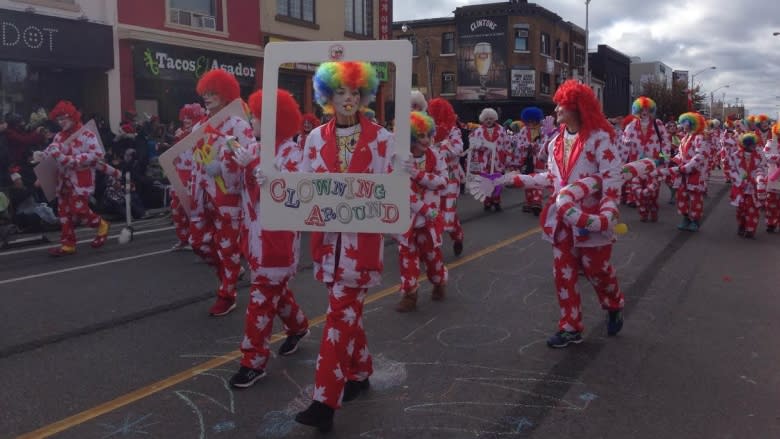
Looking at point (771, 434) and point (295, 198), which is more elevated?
point (295, 198)

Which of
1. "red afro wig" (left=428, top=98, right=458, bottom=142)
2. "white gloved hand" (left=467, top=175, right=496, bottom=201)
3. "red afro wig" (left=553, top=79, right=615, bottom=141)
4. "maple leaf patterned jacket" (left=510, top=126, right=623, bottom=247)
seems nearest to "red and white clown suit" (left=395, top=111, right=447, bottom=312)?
"white gloved hand" (left=467, top=175, right=496, bottom=201)

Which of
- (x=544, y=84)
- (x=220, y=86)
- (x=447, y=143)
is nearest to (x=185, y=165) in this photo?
(x=220, y=86)

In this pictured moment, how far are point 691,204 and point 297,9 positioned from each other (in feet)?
54.9

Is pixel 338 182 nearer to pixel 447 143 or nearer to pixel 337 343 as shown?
pixel 337 343

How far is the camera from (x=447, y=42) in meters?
50.6

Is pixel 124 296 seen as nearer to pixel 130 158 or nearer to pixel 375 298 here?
pixel 375 298

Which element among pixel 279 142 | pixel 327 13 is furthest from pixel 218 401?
pixel 327 13

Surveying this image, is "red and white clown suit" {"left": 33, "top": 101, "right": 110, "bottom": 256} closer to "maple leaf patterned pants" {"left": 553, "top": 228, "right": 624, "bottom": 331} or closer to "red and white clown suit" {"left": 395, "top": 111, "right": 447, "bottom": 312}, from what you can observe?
"red and white clown suit" {"left": 395, "top": 111, "right": 447, "bottom": 312}

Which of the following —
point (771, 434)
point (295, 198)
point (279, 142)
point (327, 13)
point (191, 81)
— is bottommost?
point (771, 434)

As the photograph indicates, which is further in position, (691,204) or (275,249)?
(691,204)

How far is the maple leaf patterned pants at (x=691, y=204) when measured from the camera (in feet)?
37.8

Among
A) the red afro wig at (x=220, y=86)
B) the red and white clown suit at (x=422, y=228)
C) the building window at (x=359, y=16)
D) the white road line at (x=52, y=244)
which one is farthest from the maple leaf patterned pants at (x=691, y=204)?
the building window at (x=359, y=16)

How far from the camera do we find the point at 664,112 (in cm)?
6444

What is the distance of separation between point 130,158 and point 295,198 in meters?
11.0
